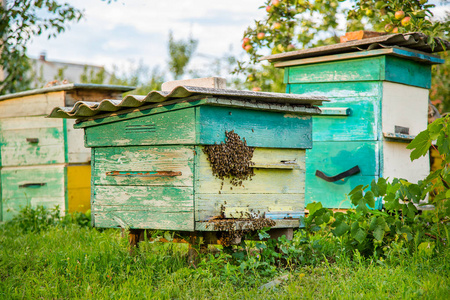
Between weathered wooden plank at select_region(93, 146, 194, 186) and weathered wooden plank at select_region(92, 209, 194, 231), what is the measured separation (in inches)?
9.3

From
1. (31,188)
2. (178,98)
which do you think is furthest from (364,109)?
(31,188)

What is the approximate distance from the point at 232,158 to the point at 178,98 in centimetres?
59

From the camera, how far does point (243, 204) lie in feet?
11.0

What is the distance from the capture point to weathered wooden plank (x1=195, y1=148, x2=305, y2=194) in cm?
313

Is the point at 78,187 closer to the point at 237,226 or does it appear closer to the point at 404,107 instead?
the point at 237,226

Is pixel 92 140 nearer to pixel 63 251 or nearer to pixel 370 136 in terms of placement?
pixel 63 251

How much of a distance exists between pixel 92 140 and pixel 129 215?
0.73 metres

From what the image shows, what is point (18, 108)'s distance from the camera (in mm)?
5922

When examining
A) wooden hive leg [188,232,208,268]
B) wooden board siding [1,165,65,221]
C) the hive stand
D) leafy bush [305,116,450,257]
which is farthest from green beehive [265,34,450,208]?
wooden board siding [1,165,65,221]

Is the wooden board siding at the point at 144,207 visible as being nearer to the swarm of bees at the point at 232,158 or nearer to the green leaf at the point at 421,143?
the swarm of bees at the point at 232,158

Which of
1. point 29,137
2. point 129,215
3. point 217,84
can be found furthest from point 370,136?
point 29,137

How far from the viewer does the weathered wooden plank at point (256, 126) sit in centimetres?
314

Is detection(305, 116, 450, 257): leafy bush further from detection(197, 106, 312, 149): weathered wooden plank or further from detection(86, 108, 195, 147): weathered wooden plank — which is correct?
detection(86, 108, 195, 147): weathered wooden plank

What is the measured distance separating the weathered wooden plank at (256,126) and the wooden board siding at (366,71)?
1.24m
